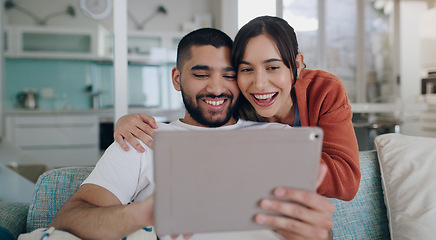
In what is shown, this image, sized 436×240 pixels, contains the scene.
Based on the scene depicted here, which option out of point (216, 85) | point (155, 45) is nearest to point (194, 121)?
point (216, 85)

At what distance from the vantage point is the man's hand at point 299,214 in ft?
2.26

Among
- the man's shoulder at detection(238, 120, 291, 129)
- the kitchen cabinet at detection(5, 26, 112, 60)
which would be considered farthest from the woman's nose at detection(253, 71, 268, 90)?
→ the kitchen cabinet at detection(5, 26, 112, 60)

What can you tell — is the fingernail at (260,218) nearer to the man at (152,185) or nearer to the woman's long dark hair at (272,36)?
the man at (152,185)

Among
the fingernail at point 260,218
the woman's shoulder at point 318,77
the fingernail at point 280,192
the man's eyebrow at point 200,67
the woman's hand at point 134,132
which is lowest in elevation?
the fingernail at point 260,218

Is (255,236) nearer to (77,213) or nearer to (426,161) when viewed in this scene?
(77,213)

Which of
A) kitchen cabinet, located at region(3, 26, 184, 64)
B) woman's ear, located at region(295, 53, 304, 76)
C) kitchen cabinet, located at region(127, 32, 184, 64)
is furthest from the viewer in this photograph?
kitchen cabinet, located at region(127, 32, 184, 64)

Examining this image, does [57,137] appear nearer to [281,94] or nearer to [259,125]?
[259,125]

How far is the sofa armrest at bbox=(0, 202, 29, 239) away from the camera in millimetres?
1136

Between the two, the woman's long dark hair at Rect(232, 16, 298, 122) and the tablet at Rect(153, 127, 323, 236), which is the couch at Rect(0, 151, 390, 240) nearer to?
the woman's long dark hair at Rect(232, 16, 298, 122)

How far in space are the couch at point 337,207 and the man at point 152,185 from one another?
0.74 ft

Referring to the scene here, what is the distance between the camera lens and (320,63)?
5160mm

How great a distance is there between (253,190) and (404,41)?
5540 mm

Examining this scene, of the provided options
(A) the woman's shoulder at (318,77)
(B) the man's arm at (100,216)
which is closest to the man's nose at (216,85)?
(A) the woman's shoulder at (318,77)

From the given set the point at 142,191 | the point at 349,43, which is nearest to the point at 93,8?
the point at 142,191
